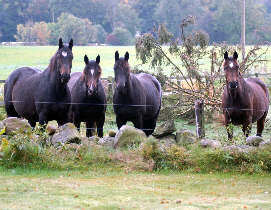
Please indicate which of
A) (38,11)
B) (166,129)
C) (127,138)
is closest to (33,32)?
(38,11)

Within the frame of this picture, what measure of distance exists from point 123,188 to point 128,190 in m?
0.14

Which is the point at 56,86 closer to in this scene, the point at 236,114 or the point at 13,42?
the point at 236,114

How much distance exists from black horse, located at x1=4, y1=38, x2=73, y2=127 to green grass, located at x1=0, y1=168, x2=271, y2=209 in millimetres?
2387

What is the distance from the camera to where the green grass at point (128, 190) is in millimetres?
6758

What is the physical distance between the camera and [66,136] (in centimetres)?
964

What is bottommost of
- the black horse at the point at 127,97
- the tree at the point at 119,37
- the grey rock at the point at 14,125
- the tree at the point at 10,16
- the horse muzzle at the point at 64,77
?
the grey rock at the point at 14,125

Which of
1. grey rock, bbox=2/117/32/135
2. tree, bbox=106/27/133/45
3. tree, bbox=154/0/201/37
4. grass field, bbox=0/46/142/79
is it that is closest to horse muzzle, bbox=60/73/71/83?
grey rock, bbox=2/117/32/135

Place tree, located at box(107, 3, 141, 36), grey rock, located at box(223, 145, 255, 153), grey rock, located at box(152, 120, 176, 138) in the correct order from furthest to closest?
tree, located at box(107, 3, 141, 36), grey rock, located at box(152, 120, 176, 138), grey rock, located at box(223, 145, 255, 153)

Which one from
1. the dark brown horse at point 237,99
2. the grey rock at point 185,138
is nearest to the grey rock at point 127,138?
the grey rock at point 185,138

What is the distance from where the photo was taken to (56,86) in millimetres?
11016

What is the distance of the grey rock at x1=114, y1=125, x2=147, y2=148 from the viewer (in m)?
9.68

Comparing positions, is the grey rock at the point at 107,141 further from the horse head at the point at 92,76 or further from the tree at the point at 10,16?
the tree at the point at 10,16

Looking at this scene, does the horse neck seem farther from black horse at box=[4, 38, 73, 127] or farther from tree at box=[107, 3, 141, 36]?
tree at box=[107, 3, 141, 36]

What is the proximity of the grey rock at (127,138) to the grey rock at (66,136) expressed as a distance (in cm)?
73
